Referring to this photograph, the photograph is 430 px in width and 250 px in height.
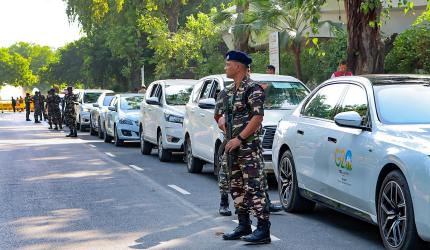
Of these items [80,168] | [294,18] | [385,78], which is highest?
[294,18]

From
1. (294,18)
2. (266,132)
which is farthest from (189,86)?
(294,18)

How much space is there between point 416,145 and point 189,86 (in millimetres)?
12287

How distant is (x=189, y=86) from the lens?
755 inches

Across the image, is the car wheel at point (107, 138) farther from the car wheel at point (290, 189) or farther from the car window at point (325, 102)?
the car window at point (325, 102)

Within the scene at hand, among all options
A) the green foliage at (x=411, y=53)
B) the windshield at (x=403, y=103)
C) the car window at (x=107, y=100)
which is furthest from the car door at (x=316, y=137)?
the car window at (x=107, y=100)

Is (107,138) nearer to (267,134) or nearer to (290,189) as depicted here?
(267,134)

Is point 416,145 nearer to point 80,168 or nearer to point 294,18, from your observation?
point 80,168

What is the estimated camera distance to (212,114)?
1378 cm

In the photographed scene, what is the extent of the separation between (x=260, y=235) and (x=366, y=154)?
50.3 inches

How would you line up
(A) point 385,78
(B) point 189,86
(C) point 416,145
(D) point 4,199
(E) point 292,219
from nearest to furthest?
(C) point 416,145 < (A) point 385,78 < (E) point 292,219 < (D) point 4,199 < (B) point 189,86

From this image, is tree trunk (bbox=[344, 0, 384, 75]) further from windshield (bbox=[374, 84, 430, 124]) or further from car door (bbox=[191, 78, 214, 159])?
windshield (bbox=[374, 84, 430, 124])

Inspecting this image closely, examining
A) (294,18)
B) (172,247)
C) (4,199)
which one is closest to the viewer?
(172,247)

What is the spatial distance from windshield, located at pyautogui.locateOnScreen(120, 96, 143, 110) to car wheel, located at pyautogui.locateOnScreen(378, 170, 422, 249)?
16717 millimetres

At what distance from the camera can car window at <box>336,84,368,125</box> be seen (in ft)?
27.9
